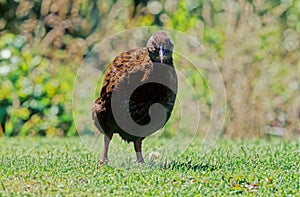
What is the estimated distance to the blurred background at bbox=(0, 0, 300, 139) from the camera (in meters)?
10.7

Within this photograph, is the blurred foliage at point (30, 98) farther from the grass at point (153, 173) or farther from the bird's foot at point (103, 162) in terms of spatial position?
the bird's foot at point (103, 162)

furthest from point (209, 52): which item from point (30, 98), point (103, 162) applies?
point (103, 162)

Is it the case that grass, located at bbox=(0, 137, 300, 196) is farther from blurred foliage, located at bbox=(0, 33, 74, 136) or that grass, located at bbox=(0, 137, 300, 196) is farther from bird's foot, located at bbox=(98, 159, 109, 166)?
blurred foliage, located at bbox=(0, 33, 74, 136)

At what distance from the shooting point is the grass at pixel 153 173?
5.39 metres

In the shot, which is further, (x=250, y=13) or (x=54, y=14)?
(x=54, y=14)

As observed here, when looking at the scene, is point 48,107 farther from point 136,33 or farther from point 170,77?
point 170,77

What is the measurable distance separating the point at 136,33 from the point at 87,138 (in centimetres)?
229

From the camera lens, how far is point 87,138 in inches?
392

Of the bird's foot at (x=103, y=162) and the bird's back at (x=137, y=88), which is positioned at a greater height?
the bird's back at (x=137, y=88)

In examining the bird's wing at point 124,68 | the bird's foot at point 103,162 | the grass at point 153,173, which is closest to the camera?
the grass at point 153,173

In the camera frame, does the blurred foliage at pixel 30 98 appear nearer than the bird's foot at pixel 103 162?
No

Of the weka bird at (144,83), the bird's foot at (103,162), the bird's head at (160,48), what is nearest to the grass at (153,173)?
the bird's foot at (103,162)

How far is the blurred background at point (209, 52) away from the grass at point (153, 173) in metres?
2.30

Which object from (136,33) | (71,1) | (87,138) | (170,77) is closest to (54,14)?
(71,1)
